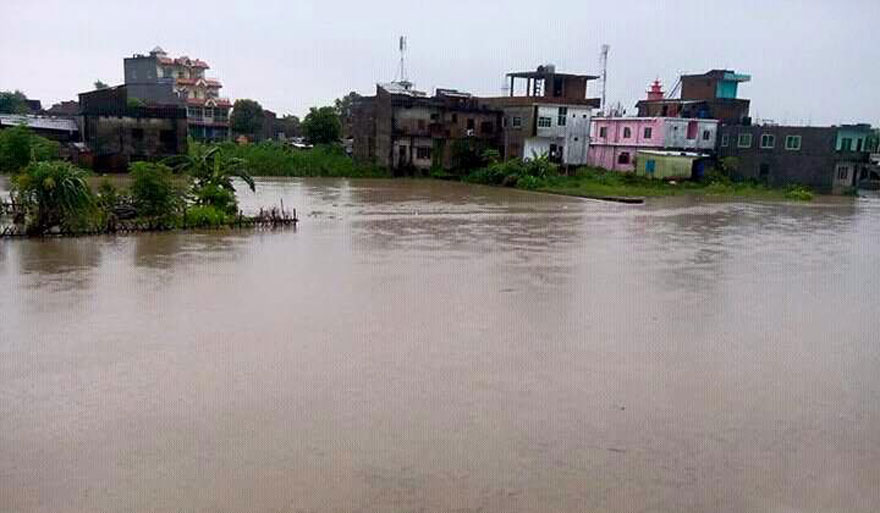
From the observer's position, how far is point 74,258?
1390cm

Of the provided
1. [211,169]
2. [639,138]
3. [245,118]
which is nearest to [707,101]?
[639,138]

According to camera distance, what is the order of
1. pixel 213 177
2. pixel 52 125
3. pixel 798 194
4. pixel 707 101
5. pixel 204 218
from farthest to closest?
pixel 707 101, pixel 52 125, pixel 798 194, pixel 213 177, pixel 204 218

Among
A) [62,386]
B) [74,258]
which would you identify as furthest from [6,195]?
[62,386]

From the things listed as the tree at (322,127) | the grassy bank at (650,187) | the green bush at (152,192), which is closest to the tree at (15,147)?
the green bush at (152,192)

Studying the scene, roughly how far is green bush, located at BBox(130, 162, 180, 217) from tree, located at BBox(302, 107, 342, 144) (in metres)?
27.0

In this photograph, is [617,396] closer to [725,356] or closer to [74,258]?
[725,356]

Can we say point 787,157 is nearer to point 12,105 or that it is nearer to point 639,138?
point 639,138

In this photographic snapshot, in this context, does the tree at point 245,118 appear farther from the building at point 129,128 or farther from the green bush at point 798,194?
the green bush at point 798,194

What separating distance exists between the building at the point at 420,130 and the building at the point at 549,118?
0.94m

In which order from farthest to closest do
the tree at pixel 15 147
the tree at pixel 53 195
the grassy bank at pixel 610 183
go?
the grassy bank at pixel 610 183 → the tree at pixel 15 147 → the tree at pixel 53 195

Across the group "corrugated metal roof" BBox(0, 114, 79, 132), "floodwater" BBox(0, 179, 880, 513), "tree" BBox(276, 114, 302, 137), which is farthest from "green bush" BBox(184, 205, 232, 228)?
"tree" BBox(276, 114, 302, 137)

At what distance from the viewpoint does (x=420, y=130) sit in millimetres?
38625

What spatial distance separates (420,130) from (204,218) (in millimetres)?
21707

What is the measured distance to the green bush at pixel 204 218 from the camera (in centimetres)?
1797
